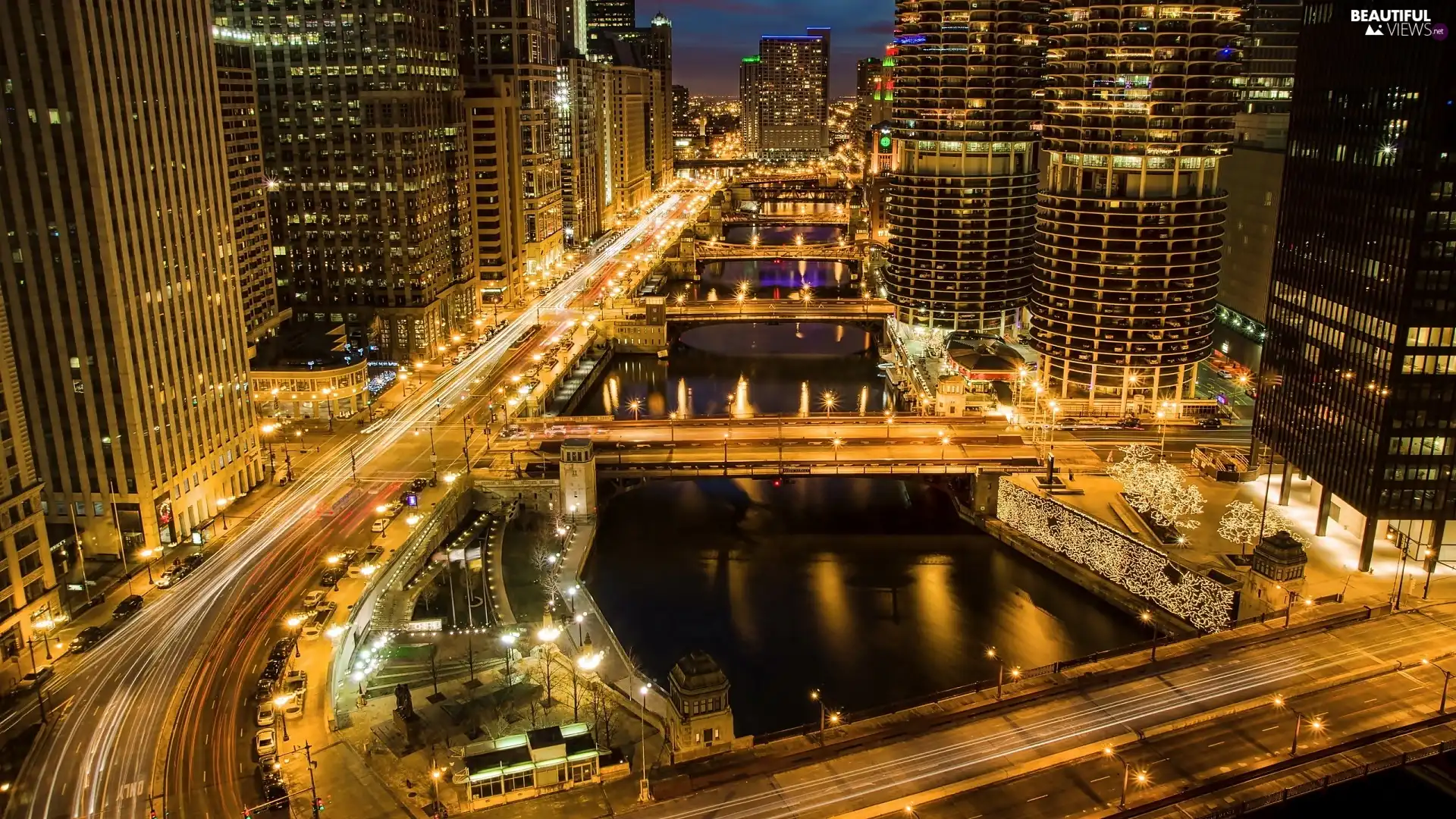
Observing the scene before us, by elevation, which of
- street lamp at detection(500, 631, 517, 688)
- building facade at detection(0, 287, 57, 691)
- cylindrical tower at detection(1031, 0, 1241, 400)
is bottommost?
street lamp at detection(500, 631, 517, 688)

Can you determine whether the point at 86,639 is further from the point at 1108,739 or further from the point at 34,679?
the point at 1108,739

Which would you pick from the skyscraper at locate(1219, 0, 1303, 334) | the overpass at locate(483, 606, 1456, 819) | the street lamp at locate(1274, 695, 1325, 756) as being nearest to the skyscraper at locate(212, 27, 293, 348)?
the overpass at locate(483, 606, 1456, 819)

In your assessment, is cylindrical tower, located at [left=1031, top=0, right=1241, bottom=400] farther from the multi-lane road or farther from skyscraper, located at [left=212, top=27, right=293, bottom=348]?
skyscraper, located at [left=212, top=27, right=293, bottom=348]

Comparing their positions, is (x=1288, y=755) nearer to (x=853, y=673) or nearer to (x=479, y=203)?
(x=853, y=673)

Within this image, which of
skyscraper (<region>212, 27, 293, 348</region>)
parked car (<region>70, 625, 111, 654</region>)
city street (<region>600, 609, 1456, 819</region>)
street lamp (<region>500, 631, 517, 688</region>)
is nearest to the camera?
city street (<region>600, 609, 1456, 819</region>)

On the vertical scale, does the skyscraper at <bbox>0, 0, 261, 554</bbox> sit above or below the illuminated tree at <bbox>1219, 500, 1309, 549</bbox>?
above
